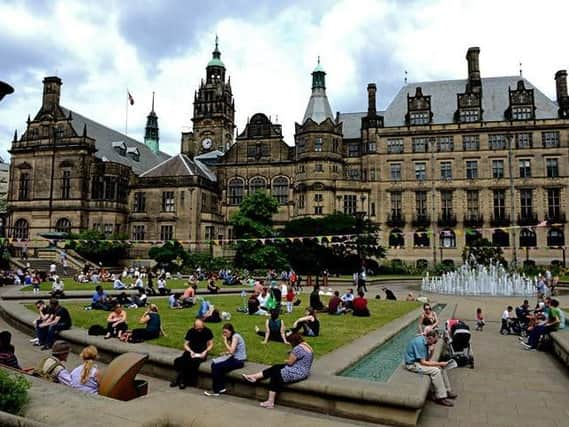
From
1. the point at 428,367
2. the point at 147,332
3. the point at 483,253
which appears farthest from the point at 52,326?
the point at 483,253

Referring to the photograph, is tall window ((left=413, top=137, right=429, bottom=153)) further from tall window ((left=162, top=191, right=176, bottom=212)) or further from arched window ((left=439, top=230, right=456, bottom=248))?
tall window ((left=162, top=191, right=176, bottom=212))

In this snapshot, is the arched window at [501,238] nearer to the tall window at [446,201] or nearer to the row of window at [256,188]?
the tall window at [446,201]

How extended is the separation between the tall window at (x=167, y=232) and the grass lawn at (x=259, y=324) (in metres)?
36.8

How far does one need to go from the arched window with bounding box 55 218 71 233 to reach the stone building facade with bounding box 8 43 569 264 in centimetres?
47

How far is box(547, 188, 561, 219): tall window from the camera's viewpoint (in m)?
56.4

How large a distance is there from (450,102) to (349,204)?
67.0 feet

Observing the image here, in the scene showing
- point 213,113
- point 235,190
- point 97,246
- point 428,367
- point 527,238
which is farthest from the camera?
point 213,113

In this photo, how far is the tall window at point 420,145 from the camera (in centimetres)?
6068

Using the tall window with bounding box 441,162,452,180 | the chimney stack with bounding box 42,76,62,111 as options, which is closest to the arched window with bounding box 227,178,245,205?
the chimney stack with bounding box 42,76,62,111

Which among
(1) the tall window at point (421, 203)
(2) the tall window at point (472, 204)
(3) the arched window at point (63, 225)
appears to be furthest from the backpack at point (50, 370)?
(2) the tall window at point (472, 204)

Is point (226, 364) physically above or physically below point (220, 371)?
above

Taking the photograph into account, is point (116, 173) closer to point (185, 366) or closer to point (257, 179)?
point (257, 179)

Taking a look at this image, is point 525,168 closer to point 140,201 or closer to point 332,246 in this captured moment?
point 332,246

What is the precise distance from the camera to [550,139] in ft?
189
